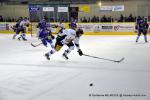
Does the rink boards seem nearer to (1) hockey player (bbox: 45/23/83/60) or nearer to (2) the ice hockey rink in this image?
(2) the ice hockey rink

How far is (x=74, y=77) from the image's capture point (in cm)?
835

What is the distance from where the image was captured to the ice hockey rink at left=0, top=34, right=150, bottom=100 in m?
6.62

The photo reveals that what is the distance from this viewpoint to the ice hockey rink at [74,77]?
6.62 m

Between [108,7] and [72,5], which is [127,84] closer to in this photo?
[108,7]

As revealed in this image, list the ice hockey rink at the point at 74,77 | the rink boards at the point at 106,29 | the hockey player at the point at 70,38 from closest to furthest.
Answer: the ice hockey rink at the point at 74,77 → the hockey player at the point at 70,38 → the rink boards at the point at 106,29

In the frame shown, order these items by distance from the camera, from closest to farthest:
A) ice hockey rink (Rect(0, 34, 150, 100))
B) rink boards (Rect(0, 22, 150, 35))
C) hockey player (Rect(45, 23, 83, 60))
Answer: ice hockey rink (Rect(0, 34, 150, 100))
hockey player (Rect(45, 23, 83, 60))
rink boards (Rect(0, 22, 150, 35))

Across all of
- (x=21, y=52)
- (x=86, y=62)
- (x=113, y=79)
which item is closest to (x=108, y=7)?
(x=21, y=52)

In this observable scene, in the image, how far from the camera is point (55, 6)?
25078 mm

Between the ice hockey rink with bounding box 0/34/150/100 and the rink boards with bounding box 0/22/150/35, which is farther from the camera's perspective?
the rink boards with bounding box 0/22/150/35

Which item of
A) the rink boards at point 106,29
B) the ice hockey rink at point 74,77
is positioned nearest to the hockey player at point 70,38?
the ice hockey rink at point 74,77

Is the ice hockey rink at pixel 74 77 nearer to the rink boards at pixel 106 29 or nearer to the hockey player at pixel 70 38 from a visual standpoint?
the hockey player at pixel 70 38

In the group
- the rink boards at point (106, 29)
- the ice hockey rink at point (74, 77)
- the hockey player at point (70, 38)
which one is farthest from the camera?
the rink boards at point (106, 29)

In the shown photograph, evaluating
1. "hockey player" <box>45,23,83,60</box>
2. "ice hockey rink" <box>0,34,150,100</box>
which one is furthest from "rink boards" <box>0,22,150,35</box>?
"hockey player" <box>45,23,83,60</box>

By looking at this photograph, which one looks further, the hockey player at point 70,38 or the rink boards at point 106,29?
the rink boards at point 106,29
